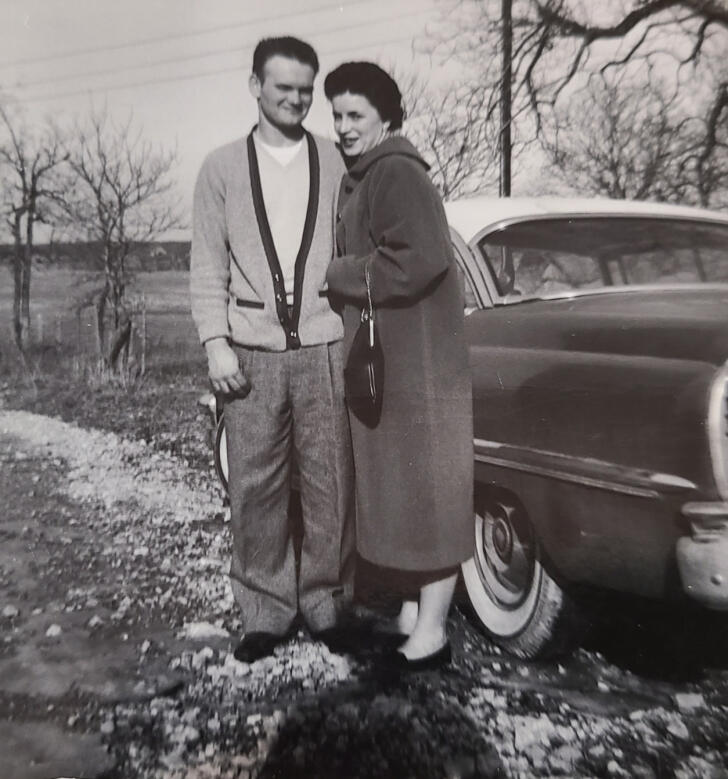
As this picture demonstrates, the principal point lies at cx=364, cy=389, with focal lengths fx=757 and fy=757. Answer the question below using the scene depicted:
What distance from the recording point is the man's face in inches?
80.4

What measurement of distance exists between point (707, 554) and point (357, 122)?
54.0 inches

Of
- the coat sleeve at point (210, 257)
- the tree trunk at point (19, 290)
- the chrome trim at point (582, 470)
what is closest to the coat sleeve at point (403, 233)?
the coat sleeve at point (210, 257)

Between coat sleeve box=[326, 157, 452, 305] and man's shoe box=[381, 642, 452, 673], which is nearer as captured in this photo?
coat sleeve box=[326, 157, 452, 305]

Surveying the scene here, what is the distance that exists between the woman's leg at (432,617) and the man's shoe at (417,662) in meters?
0.01

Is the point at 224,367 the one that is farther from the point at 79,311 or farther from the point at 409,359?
the point at 79,311

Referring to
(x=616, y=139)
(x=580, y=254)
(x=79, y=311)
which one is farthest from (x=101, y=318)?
(x=616, y=139)

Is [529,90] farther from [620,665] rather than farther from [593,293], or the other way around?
[620,665]

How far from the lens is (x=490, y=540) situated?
234 centimetres

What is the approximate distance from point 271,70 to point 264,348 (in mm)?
753

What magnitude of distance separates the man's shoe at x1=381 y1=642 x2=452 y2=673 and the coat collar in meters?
1.33

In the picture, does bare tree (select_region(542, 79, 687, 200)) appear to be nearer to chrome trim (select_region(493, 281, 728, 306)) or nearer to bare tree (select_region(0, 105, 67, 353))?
chrome trim (select_region(493, 281, 728, 306))

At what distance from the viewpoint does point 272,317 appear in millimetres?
2082

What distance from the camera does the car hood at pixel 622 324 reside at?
1814 millimetres

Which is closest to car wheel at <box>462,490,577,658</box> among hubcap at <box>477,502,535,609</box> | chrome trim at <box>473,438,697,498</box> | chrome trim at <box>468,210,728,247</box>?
hubcap at <box>477,502,535,609</box>
